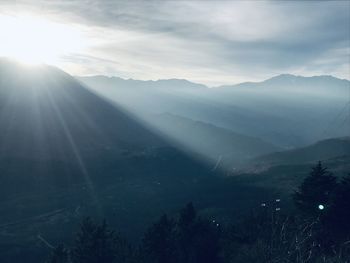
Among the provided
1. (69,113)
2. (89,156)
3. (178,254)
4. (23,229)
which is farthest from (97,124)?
(178,254)

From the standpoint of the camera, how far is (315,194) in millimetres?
39719

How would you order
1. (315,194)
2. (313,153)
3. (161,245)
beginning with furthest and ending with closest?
1. (313,153)
2. (161,245)
3. (315,194)

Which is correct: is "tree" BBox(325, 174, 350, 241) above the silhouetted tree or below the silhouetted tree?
above

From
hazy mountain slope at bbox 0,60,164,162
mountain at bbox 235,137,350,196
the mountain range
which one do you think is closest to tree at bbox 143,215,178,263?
the mountain range

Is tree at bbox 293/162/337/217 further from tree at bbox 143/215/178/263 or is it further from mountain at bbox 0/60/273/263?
mountain at bbox 0/60/273/263

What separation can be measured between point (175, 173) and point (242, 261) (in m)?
108

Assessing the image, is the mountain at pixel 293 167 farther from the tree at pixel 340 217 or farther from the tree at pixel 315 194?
the tree at pixel 340 217

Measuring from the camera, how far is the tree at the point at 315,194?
128 ft

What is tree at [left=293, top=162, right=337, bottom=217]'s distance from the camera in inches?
1540

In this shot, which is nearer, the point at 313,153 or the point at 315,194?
the point at 315,194

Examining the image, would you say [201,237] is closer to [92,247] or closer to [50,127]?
[92,247]

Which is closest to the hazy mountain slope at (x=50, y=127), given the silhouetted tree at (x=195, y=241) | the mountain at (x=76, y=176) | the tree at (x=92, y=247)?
the mountain at (x=76, y=176)

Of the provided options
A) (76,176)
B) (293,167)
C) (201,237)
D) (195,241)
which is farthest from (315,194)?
(76,176)

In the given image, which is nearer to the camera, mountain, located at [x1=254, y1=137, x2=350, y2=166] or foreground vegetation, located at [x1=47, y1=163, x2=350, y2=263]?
foreground vegetation, located at [x1=47, y1=163, x2=350, y2=263]
